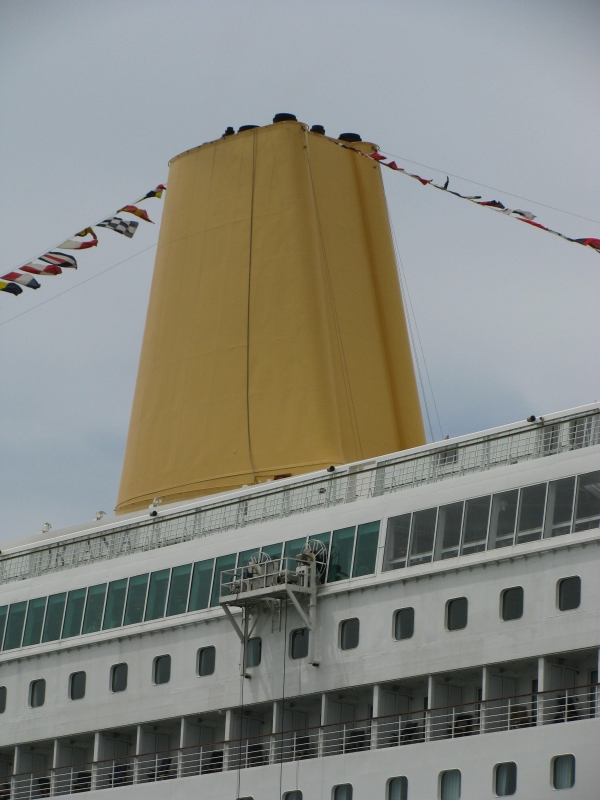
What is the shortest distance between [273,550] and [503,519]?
549 centimetres

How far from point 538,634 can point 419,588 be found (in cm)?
285

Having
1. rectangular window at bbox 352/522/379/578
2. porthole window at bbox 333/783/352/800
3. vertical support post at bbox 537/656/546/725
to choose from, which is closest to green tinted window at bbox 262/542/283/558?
rectangular window at bbox 352/522/379/578

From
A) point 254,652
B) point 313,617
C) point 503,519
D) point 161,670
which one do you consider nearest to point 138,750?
point 161,670

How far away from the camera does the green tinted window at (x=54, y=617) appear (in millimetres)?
33094

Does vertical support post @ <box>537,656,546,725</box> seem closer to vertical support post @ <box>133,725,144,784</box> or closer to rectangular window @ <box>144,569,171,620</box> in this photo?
rectangular window @ <box>144,569,171,620</box>

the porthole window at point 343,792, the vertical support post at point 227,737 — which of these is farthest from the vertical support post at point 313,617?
the porthole window at point 343,792

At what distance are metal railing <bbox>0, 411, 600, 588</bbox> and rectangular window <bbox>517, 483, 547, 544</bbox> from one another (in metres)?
0.93

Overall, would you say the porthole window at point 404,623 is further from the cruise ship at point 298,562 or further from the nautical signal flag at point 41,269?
the nautical signal flag at point 41,269

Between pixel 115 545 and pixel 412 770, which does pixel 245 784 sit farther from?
pixel 115 545

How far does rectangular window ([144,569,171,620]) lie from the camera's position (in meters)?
31.0

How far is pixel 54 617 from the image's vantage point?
33438 millimetres

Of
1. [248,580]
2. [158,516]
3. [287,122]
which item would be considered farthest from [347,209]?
[248,580]

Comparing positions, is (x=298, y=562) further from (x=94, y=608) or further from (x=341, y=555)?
(x=94, y=608)

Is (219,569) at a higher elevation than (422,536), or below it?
higher
